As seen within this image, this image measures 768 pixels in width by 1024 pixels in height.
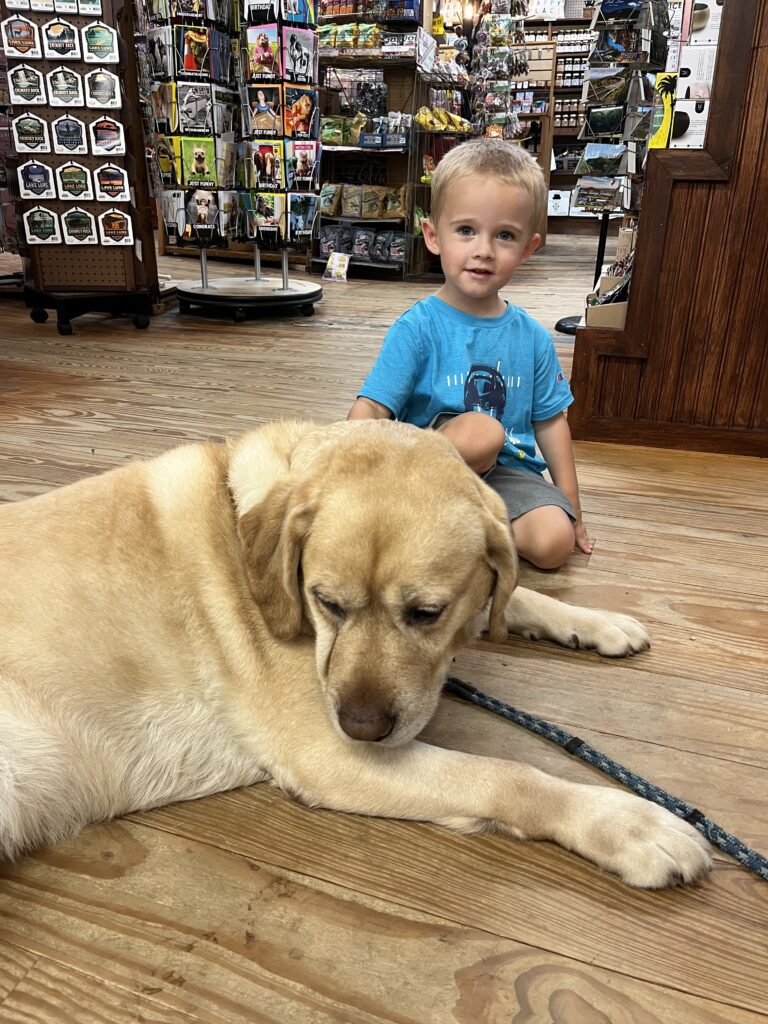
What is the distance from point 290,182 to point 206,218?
0.67 m

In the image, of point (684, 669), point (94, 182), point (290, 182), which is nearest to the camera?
point (684, 669)

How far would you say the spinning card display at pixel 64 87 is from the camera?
4734 mm

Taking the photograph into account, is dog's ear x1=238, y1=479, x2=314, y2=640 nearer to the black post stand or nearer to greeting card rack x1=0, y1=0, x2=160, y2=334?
the black post stand

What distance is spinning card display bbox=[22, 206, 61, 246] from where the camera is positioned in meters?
5.07

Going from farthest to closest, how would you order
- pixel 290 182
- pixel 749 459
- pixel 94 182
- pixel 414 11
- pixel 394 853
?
pixel 414 11, pixel 290 182, pixel 94 182, pixel 749 459, pixel 394 853

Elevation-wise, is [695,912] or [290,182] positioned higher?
[290,182]

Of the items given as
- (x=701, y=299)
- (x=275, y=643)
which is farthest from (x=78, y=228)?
(x=275, y=643)

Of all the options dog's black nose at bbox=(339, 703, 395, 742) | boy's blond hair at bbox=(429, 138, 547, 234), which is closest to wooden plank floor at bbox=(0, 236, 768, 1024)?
dog's black nose at bbox=(339, 703, 395, 742)

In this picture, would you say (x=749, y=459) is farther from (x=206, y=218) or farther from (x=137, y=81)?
(x=137, y=81)

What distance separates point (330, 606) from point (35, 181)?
495 centimetres

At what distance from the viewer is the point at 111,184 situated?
16.5 feet

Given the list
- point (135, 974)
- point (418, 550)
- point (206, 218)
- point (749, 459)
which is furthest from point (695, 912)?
point (206, 218)

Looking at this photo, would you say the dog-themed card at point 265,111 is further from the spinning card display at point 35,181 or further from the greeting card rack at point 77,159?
the spinning card display at point 35,181

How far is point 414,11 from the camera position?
7.29m
